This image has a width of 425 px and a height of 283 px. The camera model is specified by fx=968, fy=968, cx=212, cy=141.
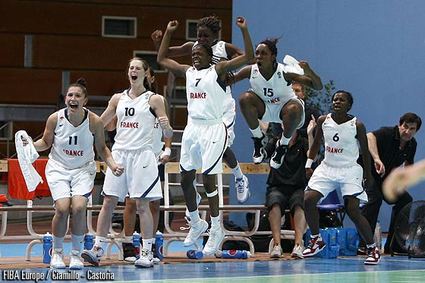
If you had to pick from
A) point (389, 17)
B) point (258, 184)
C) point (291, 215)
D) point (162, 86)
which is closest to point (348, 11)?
point (389, 17)

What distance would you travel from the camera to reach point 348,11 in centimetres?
1630

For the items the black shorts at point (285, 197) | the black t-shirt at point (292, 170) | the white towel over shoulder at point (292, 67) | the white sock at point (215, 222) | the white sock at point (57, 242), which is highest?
the white towel over shoulder at point (292, 67)

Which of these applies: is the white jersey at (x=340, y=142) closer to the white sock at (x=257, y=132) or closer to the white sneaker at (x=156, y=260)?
the white sock at (x=257, y=132)

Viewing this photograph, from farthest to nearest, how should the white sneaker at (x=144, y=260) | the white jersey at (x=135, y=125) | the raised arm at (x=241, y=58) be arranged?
1. the white jersey at (x=135, y=125)
2. the white sneaker at (x=144, y=260)
3. the raised arm at (x=241, y=58)

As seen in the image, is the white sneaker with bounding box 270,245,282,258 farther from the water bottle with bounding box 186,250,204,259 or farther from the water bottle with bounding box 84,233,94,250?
the water bottle with bounding box 84,233,94,250

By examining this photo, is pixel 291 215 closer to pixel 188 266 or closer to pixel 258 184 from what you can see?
pixel 188 266

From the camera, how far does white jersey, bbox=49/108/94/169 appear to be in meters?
10.7

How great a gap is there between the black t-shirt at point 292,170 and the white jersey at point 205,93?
79.3 inches

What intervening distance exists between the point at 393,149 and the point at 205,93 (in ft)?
10.9

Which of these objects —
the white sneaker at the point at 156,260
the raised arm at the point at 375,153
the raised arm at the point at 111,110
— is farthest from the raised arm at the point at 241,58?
the raised arm at the point at 375,153

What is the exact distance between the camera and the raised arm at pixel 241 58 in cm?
1089

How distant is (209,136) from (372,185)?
10.3 ft

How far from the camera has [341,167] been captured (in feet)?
41.4

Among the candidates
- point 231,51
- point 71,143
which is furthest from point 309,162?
point 71,143
